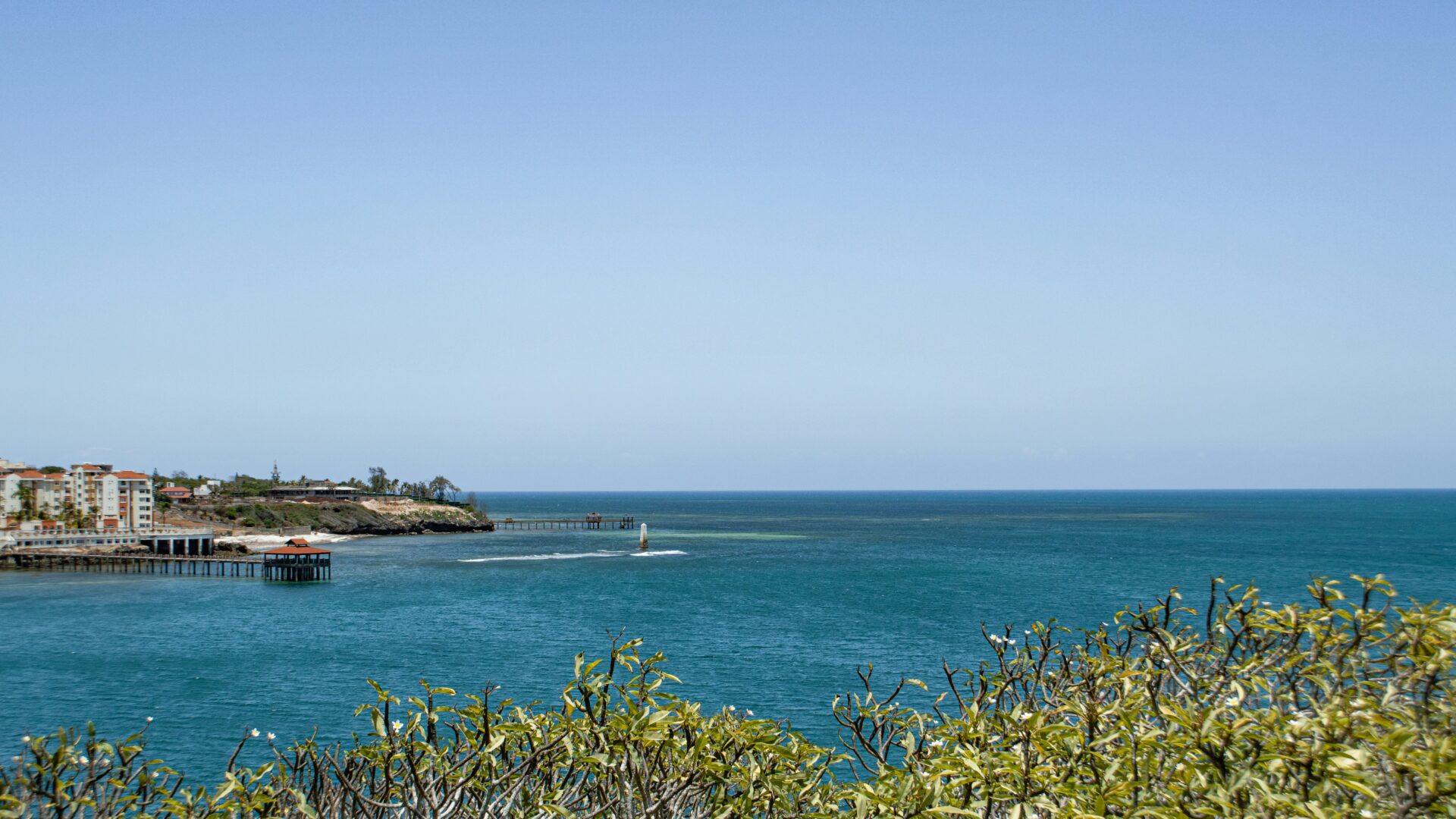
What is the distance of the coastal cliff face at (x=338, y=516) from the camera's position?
108 meters

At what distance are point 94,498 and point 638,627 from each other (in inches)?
3033

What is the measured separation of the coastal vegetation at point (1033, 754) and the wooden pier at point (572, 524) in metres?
121

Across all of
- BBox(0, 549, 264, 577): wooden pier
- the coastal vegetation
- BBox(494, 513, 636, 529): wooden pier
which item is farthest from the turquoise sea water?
BBox(494, 513, 636, 529): wooden pier

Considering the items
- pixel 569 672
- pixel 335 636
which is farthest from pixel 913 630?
pixel 335 636

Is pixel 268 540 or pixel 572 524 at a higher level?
pixel 268 540

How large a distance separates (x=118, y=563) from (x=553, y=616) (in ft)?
145

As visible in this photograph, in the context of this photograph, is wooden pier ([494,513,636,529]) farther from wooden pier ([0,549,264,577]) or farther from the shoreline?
wooden pier ([0,549,264,577])

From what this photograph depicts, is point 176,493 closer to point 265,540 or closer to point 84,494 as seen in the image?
point 84,494

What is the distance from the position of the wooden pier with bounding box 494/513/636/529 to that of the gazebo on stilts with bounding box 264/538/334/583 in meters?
59.6

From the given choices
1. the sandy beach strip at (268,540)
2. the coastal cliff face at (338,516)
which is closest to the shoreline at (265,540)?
the sandy beach strip at (268,540)

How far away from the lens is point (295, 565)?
65.8 meters

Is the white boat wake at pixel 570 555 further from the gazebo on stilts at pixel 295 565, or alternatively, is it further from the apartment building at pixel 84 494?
the apartment building at pixel 84 494

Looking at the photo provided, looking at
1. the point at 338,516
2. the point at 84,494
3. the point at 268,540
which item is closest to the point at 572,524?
the point at 338,516

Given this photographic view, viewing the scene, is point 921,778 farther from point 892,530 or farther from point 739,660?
point 892,530
